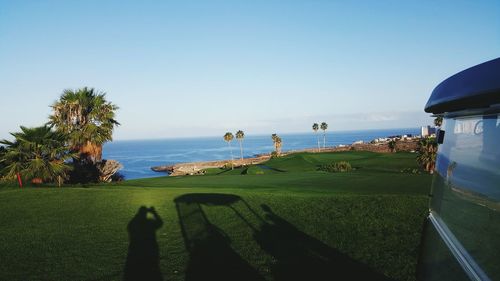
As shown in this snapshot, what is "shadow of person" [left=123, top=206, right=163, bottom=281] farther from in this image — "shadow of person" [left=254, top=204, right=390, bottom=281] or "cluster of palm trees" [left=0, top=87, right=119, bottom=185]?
"cluster of palm trees" [left=0, top=87, right=119, bottom=185]

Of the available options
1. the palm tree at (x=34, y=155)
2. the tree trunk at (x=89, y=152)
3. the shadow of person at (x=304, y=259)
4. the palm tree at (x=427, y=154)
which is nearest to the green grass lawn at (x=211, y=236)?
the shadow of person at (x=304, y=259)

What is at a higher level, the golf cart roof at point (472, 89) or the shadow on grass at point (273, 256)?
the golf cart roof at point (472, 89)

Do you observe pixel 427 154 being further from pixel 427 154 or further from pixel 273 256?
pixel 273 256

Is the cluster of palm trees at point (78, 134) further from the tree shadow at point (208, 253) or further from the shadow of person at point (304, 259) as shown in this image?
the shadow of person at point (304, 259)

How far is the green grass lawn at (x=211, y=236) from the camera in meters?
8.06

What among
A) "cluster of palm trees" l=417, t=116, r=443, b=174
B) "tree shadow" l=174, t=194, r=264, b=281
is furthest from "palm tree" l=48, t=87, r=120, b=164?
"cluster of palm trees" l=417, t=116, r=443, b=174

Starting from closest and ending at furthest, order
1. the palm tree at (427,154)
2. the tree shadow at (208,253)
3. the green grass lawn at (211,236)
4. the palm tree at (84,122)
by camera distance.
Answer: the tree shadow at (208,253) → the green grass lawn at (211,236) → the palm tree at (84,122) → the palm tree at (427,154)

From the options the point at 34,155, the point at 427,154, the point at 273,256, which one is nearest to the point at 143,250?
the point at 273,256

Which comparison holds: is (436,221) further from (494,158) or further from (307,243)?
(307,243)

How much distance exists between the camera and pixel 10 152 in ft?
66.5

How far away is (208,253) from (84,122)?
25.4m

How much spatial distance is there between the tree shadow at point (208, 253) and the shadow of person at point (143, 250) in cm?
84

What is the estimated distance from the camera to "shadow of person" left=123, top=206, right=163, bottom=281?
7883 mm

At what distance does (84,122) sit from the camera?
3047cm
